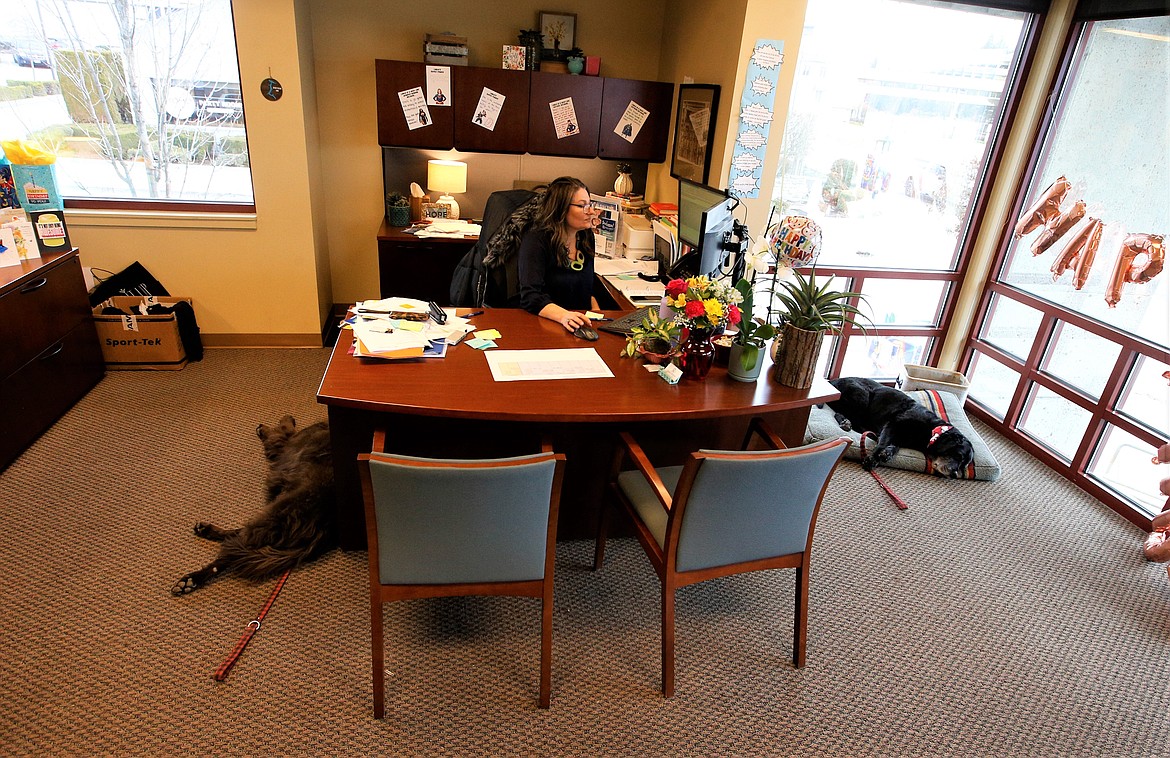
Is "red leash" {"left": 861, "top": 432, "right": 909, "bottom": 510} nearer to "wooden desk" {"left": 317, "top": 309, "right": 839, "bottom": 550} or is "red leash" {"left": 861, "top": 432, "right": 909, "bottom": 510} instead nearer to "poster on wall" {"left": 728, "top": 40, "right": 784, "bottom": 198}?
"wooden desk" {"left": 317, "top": 309, "right": 839, "bottom": 550}

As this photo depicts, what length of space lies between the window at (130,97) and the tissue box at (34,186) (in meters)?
0.49

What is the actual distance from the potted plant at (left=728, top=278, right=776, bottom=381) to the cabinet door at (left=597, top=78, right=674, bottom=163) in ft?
7.94

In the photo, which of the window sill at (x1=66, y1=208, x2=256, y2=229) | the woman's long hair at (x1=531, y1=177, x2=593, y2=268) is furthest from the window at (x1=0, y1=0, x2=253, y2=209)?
the woman's long hair at (x1=531, y1=177, x2=593, y2=268)

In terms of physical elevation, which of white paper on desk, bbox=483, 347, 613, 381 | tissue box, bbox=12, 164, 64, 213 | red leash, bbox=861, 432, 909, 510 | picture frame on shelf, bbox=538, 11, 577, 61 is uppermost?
picture frame on shelf, bbox=538, 11, 577, 61

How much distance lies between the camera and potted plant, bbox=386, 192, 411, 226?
4.29 m

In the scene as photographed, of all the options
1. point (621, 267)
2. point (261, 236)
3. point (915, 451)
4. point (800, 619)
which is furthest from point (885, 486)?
point (261, 236)

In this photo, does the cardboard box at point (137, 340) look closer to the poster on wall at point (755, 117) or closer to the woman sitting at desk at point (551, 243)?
the woman sitting at desk at point (551, 243)

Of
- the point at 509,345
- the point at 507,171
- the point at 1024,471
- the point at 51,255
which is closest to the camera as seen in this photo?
the point at 509,345

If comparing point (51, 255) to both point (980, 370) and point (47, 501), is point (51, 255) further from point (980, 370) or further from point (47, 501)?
point (980, 370)

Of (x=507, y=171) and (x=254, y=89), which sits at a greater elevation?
(x=254, y=89)

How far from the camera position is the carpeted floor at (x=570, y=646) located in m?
1.88

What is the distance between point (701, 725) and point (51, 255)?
3628 mm

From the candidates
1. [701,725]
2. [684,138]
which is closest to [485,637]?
[701,725]

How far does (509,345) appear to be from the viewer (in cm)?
242
